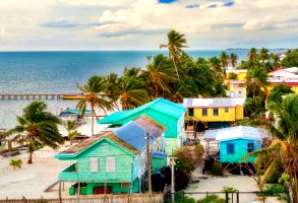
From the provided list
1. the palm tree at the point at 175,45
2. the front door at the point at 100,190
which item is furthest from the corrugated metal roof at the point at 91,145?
the palm tree at the point at 175,45

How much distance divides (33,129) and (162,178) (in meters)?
16.3

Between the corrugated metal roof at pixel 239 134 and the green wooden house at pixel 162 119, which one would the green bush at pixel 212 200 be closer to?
the corrugated metal roof at pixel 239 134

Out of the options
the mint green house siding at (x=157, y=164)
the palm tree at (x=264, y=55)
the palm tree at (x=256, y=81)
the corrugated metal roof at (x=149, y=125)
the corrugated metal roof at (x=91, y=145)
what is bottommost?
the mint green house siding at (x=157, y=164)

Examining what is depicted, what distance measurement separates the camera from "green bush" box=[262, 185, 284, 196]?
33.1 metres

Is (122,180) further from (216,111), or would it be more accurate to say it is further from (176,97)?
(176,97)

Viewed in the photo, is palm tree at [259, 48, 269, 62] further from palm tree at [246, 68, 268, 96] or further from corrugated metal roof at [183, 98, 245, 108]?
corrugated metal roof at [183, 98, 245, 108]

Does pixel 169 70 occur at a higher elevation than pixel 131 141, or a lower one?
higher

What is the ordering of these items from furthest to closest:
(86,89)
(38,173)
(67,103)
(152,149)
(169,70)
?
1. (67,103)
2. (169,70)
3. (86,89)
4. (38,173)
5. (152,149)

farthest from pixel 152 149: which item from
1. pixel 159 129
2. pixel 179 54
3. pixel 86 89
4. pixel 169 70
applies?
pixel 179 54

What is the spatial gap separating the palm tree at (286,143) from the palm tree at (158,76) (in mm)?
39194

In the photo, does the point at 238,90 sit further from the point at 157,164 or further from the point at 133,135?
the point at 133,135

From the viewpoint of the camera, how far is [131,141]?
1380 inches

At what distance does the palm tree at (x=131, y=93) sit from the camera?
60.6 metres

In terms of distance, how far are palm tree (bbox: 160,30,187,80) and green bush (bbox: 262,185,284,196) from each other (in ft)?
135
